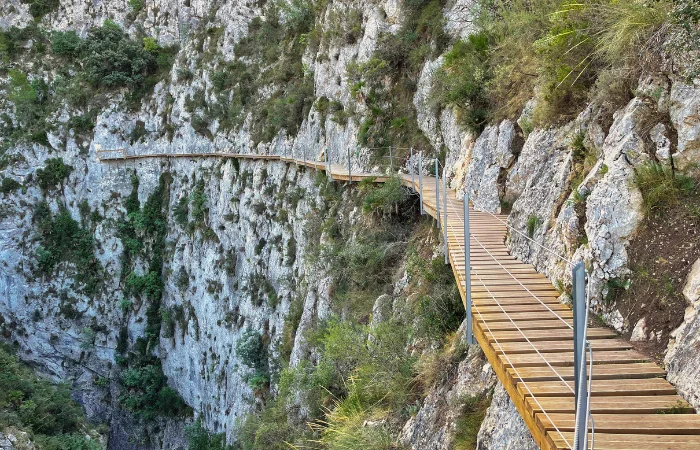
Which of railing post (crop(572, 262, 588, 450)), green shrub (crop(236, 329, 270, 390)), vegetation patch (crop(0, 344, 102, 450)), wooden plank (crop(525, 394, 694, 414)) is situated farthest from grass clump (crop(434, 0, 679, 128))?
vegetation patch (crop(0, 344, 102, 450))

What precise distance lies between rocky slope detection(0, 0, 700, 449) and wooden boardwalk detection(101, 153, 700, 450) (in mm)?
212

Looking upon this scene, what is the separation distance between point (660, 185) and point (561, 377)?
76.0 inches

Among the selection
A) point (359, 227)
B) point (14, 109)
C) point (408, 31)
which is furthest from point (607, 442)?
point (14, 109)

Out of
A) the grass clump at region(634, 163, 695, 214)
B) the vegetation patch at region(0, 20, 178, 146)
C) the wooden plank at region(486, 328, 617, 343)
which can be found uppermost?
the vegetation patch at region(0, 20, 178, 146)

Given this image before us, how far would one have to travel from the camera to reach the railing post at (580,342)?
2.00 metres

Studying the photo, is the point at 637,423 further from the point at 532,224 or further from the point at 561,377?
the point at 532,224

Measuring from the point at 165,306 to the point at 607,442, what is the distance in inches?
1091

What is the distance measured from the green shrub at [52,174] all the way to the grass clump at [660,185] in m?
32.4

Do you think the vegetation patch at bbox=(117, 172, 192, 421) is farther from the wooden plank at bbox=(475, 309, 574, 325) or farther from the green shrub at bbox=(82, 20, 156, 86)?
the wooden plank at bbox=(475, 309, 574, 325)

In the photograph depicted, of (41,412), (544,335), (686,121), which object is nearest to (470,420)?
(544,335)

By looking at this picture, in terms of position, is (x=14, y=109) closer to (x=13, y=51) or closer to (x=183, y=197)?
(x=13, y=51)

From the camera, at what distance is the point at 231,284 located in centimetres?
2278

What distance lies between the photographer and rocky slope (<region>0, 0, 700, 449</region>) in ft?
14.8

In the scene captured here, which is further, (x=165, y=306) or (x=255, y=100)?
(x=165, y=306)
